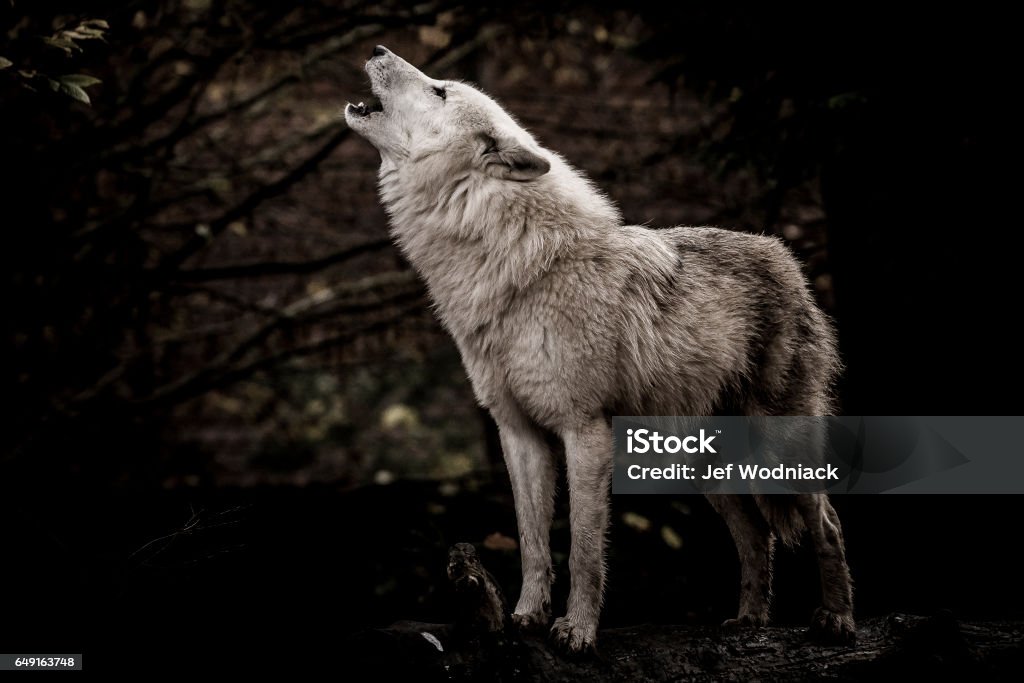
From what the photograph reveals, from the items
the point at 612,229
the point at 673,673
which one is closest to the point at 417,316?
the point at 612,229

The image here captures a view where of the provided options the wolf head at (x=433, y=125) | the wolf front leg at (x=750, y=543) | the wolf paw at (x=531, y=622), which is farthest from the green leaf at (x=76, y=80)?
the wolf front leg at (x=750, y=543)

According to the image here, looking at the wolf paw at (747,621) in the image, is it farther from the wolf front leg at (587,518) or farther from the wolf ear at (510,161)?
the wolf ear at (510,161)

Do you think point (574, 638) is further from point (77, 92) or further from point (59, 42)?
point (59, 42)

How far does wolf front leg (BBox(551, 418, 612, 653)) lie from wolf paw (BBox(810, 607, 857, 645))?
1052 mm

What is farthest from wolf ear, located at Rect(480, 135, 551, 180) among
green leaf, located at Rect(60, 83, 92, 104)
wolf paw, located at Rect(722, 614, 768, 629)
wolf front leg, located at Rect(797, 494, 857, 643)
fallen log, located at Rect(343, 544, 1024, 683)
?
wolf paw, located at Rect(722, 614, 768, 629)

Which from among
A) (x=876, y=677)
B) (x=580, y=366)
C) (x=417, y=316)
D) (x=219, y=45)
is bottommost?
(x=876, y=677)

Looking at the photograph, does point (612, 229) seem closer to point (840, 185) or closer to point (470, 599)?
point (470, 599)

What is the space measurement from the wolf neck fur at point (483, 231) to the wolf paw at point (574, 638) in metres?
1.28

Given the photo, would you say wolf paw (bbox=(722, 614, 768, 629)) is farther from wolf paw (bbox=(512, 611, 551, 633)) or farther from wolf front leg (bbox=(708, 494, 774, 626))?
wolf paw (bbox=(512, 611, 551, 633))

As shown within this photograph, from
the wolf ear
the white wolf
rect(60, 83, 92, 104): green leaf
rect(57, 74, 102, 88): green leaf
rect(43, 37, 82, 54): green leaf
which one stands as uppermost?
rect(43, 37, 82, 54): green leaf

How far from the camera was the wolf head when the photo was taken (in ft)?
12.9

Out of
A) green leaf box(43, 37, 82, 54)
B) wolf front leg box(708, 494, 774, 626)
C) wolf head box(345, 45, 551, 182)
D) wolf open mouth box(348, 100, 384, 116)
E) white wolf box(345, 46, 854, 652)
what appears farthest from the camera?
wolf front leg box(708, 494, 774, 626)

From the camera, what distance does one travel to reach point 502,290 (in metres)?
3.79

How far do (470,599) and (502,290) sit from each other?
4.10ft
